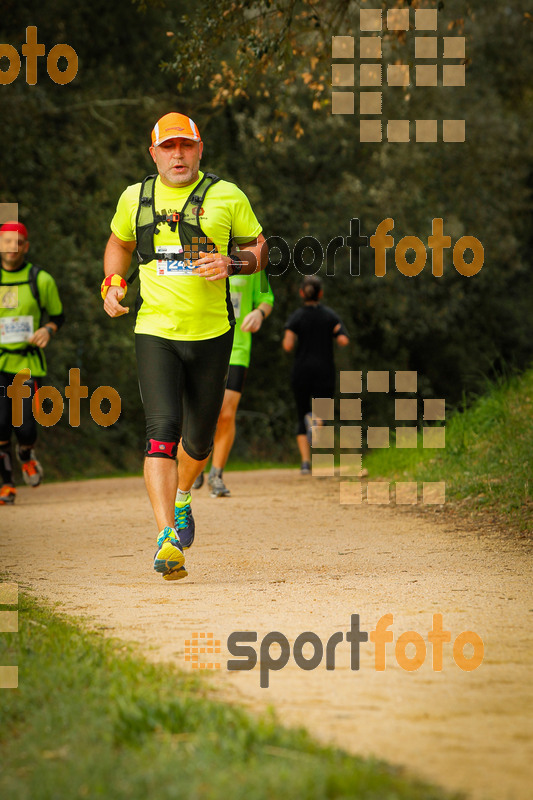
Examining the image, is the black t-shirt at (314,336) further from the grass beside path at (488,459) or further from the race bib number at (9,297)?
the race bib number at (9,297)

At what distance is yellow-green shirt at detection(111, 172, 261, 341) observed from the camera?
577 cm

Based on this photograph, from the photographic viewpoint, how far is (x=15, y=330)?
33.4 ft

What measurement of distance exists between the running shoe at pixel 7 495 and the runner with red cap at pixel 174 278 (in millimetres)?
5033

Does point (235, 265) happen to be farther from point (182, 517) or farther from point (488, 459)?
point (488, 459)

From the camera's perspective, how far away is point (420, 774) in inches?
104

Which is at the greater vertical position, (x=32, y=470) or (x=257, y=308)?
(x=257, y=308)

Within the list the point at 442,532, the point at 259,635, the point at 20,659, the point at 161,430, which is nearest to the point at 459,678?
the point at 259,635

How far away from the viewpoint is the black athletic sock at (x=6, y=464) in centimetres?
1045

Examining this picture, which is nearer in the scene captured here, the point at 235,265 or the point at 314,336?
the point at 235,265

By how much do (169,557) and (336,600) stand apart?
0.92 meters

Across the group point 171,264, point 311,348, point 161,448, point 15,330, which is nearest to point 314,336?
point 311,348

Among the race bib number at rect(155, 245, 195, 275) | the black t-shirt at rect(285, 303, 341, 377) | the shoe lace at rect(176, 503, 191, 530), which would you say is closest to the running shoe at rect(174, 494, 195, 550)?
the shoe lace at rect(176, 503, 191, 530)

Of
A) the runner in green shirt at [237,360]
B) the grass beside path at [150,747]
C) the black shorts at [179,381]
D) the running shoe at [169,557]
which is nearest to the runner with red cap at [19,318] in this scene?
the runner in green shirt at [237,360]

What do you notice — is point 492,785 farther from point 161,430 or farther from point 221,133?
point 221,133
